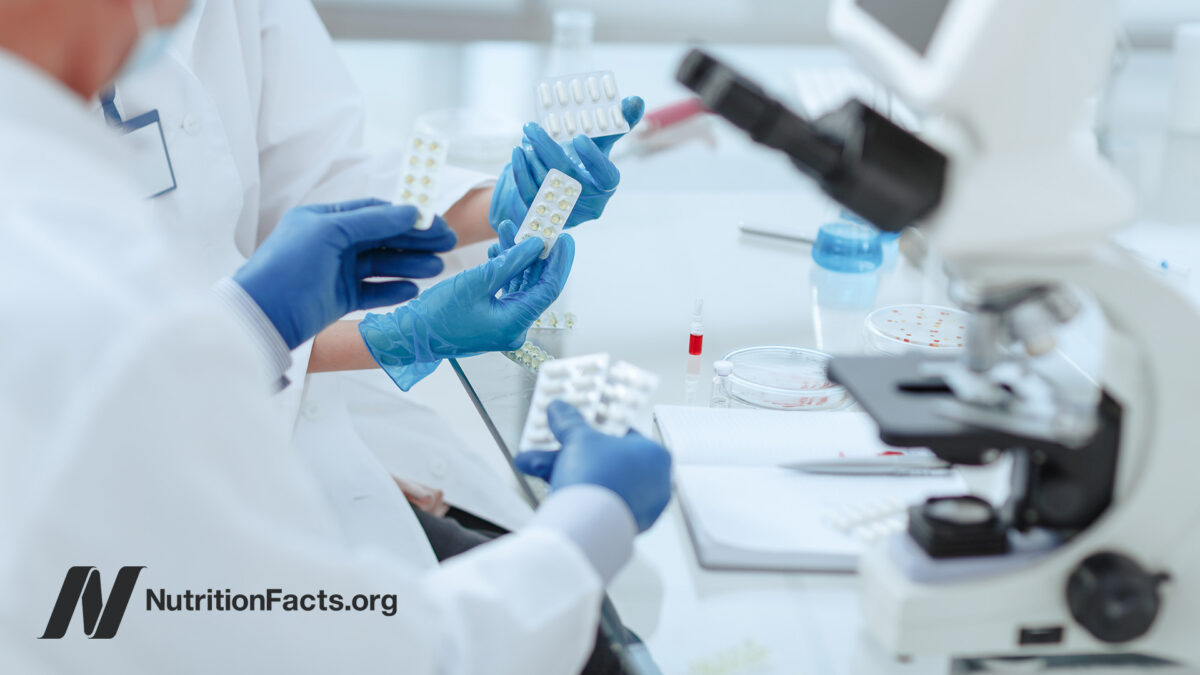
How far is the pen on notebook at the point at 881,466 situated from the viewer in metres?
1.02

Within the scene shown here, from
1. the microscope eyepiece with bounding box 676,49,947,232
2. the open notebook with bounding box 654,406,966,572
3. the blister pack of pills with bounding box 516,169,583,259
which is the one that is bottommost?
the open notebook with bounding box 654,406,966,572

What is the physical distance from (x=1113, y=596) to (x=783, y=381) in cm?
54

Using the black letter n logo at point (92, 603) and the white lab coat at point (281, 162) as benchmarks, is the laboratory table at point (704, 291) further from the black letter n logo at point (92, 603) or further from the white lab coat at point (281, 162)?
the black letter n logo at point (92, 603)

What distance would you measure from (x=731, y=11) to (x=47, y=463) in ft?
8.69

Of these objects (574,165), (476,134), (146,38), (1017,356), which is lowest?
(476,134)

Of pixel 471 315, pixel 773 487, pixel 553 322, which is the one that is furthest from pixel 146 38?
pixel 553 322

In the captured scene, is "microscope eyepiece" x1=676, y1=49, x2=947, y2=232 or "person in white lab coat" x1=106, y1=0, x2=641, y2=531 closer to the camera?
"microscope eyepiece" x1=676, y1=49, x2=947, y2=232

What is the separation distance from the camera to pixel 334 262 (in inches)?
45.8

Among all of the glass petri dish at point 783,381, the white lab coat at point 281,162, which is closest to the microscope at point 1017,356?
the glass petri dish at point 783,381

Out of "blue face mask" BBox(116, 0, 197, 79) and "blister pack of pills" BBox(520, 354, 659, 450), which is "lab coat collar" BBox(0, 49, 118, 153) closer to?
"blue face mask" BBox(116, 0, 197, 79)

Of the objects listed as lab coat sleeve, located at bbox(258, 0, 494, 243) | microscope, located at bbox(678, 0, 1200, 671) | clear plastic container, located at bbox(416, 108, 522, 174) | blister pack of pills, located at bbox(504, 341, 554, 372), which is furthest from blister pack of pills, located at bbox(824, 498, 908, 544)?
clear plastic container, located at bbox(416, 108, 522, 174)

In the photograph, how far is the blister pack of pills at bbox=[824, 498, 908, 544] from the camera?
3.02ft

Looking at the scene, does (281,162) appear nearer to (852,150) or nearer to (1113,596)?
(852,150)

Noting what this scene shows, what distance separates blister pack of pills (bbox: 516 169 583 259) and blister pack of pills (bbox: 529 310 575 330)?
156 mm
